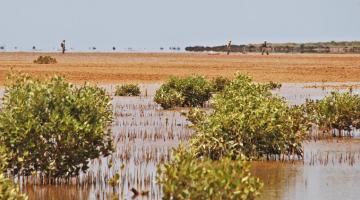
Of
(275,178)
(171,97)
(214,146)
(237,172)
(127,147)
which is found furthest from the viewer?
(171,97)

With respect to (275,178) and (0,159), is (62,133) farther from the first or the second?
(275,178)

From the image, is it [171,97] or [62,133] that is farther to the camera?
[171,97]

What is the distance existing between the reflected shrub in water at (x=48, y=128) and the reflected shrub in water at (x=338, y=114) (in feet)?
27.9

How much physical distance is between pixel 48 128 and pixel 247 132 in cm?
481

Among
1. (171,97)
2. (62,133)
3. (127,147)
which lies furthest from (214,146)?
(171,97)

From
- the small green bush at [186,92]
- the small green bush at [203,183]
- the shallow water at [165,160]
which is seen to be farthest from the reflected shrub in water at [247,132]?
the small green bush at [186,92]

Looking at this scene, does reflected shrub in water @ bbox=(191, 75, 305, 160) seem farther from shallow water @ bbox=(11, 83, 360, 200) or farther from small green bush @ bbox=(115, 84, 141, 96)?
small green bush @ bbox=(115, 84, 141, 96)

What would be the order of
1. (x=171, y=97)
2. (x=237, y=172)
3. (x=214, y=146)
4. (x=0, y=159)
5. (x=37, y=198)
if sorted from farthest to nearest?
(x=171, y=97)
(x=214, y=146)
(x=37, y=198)
(x=0, y=159)
(x=237, y=172)

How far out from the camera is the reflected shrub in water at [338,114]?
20.8 meters

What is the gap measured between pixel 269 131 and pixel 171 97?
1237 cm

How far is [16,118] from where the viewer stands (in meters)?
13.4

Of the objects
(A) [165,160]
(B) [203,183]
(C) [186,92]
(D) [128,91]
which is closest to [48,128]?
(A) [165,160]

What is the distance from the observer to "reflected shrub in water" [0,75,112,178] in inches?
524

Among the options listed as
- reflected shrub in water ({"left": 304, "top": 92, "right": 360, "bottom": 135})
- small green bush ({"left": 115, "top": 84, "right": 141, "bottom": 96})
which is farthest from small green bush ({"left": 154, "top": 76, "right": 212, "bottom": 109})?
reflected shrub in water ({"left": 304, "top": 92, "right": 360, "bottom": 135})
